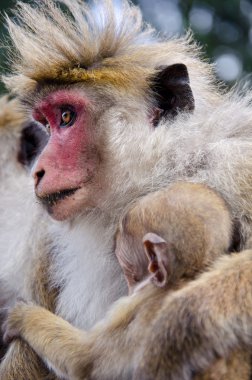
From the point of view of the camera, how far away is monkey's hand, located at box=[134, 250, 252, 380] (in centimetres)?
333

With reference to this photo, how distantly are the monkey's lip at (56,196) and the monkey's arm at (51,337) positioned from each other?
0.58m

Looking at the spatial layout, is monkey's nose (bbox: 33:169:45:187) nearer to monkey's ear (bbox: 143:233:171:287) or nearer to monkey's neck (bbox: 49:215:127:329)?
monkey's neck (bbox: 49:215:127:329)

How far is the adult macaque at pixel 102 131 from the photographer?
13.6 feet

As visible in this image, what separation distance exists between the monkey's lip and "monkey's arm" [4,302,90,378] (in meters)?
0.58

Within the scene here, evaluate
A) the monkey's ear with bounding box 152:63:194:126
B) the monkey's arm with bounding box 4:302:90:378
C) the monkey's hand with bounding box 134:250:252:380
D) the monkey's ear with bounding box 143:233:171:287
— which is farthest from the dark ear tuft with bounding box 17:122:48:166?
the monkey's hand with bounding box 134:250:252:380

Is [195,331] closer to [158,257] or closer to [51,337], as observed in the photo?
[158,257]

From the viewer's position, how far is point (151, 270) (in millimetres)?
3602

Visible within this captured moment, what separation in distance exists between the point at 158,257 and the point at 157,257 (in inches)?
0.4

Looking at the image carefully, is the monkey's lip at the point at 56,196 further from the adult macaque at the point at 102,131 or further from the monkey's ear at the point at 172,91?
the monkey's ear at the point at 172,91

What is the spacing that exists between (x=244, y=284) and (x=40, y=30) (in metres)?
2.06

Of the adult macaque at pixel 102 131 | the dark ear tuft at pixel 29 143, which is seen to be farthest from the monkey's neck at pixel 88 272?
the dark ear tuft at pixel 29 143

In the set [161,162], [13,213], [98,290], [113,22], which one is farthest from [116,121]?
[13,213]

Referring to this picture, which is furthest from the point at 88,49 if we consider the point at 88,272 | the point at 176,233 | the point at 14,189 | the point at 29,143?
the point at 29,143

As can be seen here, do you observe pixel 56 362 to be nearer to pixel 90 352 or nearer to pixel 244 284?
pixel 90 352
